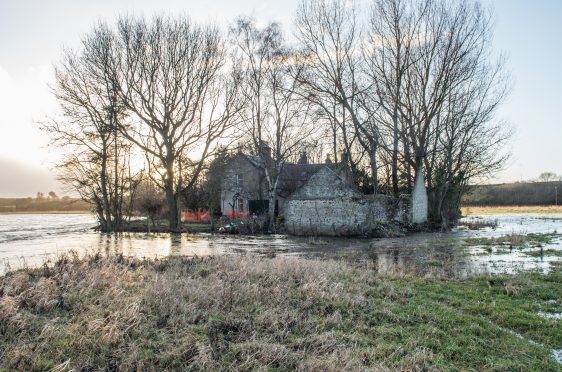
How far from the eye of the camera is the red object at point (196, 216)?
4731 cm

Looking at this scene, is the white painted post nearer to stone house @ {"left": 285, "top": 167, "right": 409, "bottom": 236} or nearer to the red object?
stone house @ {"left": 285, "top": 167, "right": 409, "bottom": 236}

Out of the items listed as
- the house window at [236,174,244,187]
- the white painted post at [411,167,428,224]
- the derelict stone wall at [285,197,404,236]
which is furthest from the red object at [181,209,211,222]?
the white painted post at [411,167,428,224]

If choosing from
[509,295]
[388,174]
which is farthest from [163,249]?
[388,174]

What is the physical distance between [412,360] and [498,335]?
219 cm

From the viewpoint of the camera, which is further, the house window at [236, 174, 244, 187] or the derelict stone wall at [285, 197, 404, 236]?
the house window at [236, 174, 244, 187]

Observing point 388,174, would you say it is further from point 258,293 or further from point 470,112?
point 258,293

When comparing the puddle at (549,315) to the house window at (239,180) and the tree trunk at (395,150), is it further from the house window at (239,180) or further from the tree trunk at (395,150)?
the house window at (239,180)

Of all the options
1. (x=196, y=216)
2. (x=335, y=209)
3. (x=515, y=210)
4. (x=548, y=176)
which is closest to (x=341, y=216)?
(x=335, y=209)

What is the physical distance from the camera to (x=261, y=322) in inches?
277

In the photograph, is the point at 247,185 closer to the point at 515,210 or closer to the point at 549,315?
the point at 515,210

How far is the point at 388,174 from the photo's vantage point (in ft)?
128

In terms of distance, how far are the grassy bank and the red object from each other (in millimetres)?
36850

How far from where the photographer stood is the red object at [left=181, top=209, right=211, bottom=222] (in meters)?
47.3

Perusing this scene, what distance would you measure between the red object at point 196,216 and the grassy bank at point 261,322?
121 ft
